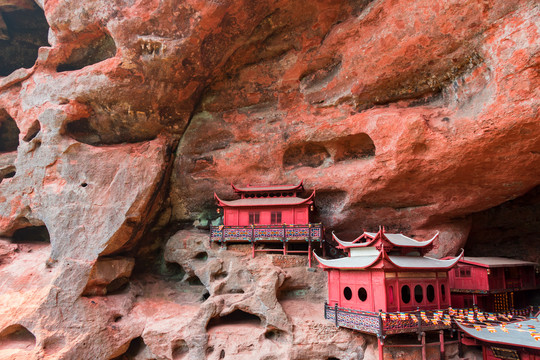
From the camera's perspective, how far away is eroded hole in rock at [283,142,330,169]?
21500mm

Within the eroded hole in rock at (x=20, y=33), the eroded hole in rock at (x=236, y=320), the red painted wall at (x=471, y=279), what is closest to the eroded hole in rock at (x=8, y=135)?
the eroded hole in rock at (x=20, y=33)

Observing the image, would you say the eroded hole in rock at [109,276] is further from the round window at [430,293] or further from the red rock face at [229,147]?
the round window at [430,293]

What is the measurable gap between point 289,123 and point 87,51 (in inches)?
528

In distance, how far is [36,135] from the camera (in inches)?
859

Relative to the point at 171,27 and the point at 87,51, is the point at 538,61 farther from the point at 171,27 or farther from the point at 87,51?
the point at 87,51

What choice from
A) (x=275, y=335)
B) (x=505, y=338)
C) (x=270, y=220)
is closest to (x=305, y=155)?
(x=270, y=220)

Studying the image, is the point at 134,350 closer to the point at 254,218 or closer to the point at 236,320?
the point at 236,320

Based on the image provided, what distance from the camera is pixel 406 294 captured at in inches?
572

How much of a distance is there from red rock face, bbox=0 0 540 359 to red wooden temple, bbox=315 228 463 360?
4.58 feet

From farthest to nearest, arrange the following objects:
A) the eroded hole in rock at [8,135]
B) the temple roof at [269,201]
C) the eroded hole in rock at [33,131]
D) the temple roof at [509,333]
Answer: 1. the eroded hole in rock at [8,135]
2. the eroded hole in rock at [33,131]
3. the temple roof at [269,201]
4. the temple roof at [509,333]

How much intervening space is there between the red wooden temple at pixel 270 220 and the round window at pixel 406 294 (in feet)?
16.6

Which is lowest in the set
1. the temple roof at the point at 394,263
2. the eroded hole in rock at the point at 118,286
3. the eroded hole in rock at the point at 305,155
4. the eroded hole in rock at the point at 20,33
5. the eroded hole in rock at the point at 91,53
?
the eroded hole in rock at the point at 118,286

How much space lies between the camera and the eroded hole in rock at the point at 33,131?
71.3ft

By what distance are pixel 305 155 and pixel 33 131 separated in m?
17.0
